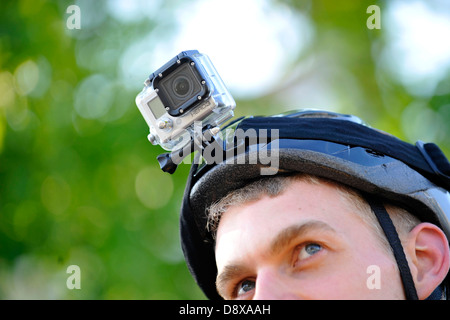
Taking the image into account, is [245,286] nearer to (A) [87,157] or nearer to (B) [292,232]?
(B) [292,232]

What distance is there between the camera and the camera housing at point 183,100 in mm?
2264

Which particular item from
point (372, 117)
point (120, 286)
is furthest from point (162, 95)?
point (372, 117)

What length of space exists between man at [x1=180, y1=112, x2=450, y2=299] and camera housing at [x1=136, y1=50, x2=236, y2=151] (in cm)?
24

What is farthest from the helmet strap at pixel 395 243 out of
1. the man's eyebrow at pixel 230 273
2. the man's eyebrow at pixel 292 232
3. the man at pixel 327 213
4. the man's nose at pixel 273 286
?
the man's eyebrow at pixel 230 273

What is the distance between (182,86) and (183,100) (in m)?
0.06

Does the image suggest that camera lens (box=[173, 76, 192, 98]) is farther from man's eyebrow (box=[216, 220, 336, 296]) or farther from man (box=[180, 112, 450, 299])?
man's eyebrow (box=[216, 220, 336, 296])

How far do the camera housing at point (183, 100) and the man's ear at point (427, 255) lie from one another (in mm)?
855


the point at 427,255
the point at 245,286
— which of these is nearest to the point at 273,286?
the point at 245,286

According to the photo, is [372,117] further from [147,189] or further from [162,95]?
Result: [162,95]

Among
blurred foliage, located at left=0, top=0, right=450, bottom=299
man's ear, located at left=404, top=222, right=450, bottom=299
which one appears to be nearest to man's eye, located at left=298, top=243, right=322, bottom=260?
man's ear, located at left=404, top=222, right=450, bottom=299

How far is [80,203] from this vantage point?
21.7 feet

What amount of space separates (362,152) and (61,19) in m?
5.40

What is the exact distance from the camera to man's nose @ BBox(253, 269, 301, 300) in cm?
216

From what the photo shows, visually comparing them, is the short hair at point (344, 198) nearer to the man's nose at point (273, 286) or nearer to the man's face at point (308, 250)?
the man's face at point (308, 250)
